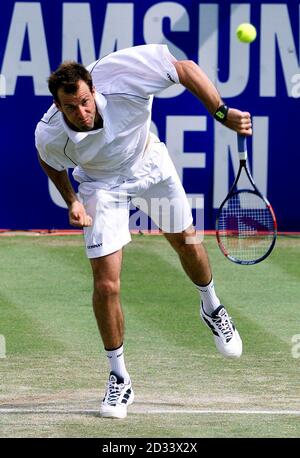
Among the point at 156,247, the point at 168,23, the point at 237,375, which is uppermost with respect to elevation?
the point at 168,23

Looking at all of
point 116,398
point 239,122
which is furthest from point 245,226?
point 116,398

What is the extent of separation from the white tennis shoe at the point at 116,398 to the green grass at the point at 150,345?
0.21 feet

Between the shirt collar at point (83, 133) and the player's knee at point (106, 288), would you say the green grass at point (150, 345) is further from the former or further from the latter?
the shirt collar at point (83, 133)

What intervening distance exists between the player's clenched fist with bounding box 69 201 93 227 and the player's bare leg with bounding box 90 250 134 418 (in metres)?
0.25

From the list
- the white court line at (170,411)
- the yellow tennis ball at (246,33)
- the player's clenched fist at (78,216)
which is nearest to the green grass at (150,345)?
the white court line at (170,411)

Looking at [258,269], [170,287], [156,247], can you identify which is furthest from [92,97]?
[156,247]

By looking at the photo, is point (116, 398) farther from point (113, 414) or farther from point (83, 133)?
Answer: point (83, 133)

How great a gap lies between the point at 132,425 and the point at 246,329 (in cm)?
259

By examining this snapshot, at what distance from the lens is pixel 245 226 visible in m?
9.14

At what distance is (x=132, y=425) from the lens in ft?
20.4

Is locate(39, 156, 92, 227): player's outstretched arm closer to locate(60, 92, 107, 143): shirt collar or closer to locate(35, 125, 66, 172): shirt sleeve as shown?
locate(35, 125, 66, 172): shirt sleeve

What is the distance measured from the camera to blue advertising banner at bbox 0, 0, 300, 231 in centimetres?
1201

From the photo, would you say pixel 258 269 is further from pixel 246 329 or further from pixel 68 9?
pixel 68 9

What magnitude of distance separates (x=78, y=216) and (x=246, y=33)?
5.87 metres
